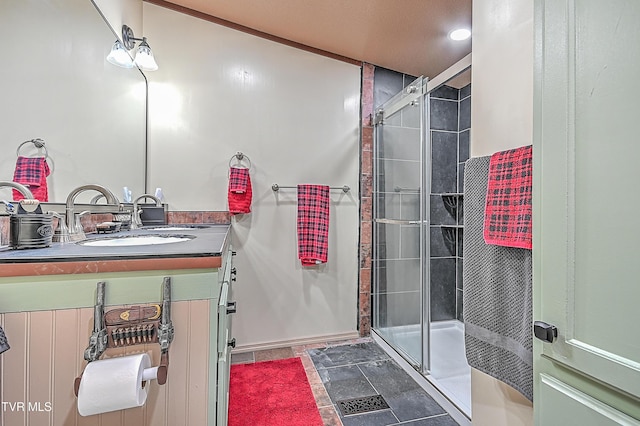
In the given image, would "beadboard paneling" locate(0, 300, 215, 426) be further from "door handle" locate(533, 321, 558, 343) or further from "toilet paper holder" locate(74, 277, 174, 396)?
"door handle" locate(533, 321, 558, 343)

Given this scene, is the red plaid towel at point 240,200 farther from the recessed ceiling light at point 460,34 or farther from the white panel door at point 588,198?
the white panel door at point 588,198

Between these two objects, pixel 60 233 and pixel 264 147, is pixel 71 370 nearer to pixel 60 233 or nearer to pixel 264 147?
pixel 60 233

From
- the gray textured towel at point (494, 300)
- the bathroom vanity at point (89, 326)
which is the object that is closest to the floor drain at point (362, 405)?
the gray textured towel at point (494, 300)

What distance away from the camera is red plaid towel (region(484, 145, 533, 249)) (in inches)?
36.9

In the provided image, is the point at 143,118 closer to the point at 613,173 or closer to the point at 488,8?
the point at 488,8

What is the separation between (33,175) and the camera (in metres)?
1.21

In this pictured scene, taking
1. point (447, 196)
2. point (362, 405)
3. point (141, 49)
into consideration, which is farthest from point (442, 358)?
point (141, 49)

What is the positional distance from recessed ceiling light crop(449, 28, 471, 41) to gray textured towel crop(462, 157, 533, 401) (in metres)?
1.25

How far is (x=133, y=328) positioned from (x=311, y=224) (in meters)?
1.61

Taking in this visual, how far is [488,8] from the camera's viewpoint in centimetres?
120

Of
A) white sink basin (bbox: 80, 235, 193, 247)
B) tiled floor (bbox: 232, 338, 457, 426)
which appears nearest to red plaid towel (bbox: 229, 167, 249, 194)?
white sink basin (bbox: 80, 235, 193, 247)

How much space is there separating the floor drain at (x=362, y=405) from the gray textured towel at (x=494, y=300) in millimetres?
768

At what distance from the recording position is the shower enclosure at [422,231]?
76.5 inches

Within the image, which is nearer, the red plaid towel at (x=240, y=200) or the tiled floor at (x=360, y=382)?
the tiled floor at (x=360, y=382)
